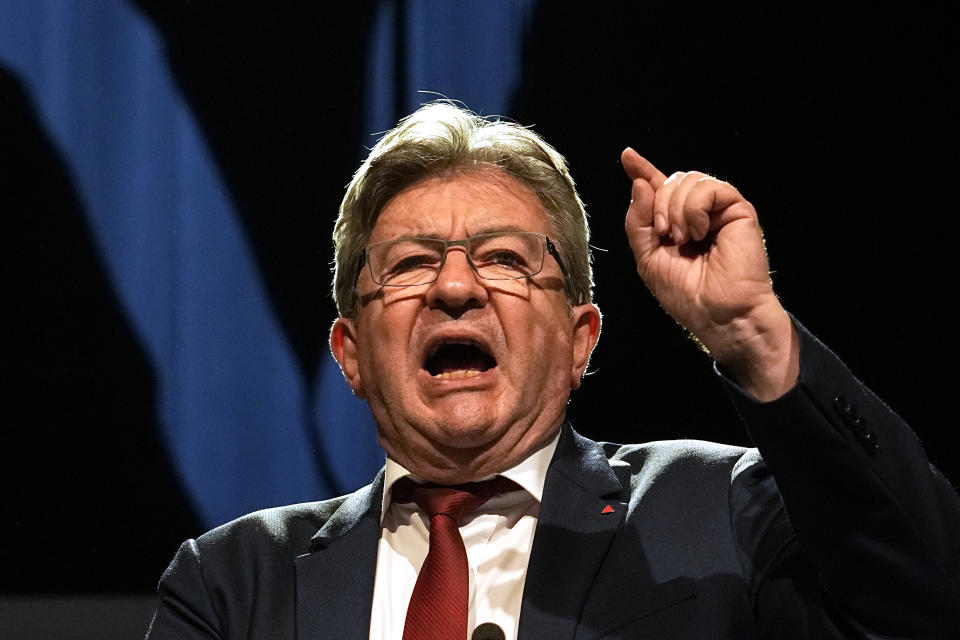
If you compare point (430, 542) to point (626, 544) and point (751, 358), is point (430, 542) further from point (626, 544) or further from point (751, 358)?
point (751, 358)

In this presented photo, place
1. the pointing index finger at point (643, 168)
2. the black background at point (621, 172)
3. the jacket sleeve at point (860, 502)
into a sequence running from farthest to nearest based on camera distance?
the black background at point (621, 172)
the pointing index finger at point (643, 168)
the jacket sleeve at point (860, 502)

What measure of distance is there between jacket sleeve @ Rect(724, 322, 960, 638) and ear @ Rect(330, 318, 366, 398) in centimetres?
77

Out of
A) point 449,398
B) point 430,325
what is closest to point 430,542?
point 449,398

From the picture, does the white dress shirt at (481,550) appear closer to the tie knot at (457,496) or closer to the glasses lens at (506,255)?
the tie knot at (457,496)

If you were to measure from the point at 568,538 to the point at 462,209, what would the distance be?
1.77 ft

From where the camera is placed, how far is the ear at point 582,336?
1.86 m

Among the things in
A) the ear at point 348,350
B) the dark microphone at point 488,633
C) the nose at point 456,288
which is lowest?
the dark microphone at point 488,633

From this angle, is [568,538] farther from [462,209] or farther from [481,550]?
[462,209]

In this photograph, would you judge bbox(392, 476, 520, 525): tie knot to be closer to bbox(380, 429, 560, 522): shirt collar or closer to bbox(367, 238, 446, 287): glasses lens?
bbox(380, 429, 560, 522): shirt collar

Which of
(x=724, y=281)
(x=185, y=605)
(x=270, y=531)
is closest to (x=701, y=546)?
(x=724, y=281)

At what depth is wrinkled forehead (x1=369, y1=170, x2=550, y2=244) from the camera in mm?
1771

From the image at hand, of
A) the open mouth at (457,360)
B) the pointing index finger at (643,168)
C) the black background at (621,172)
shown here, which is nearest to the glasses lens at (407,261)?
the open mouth at (457,360)

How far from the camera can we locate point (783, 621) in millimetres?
1452

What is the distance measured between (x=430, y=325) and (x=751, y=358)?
566 mm
